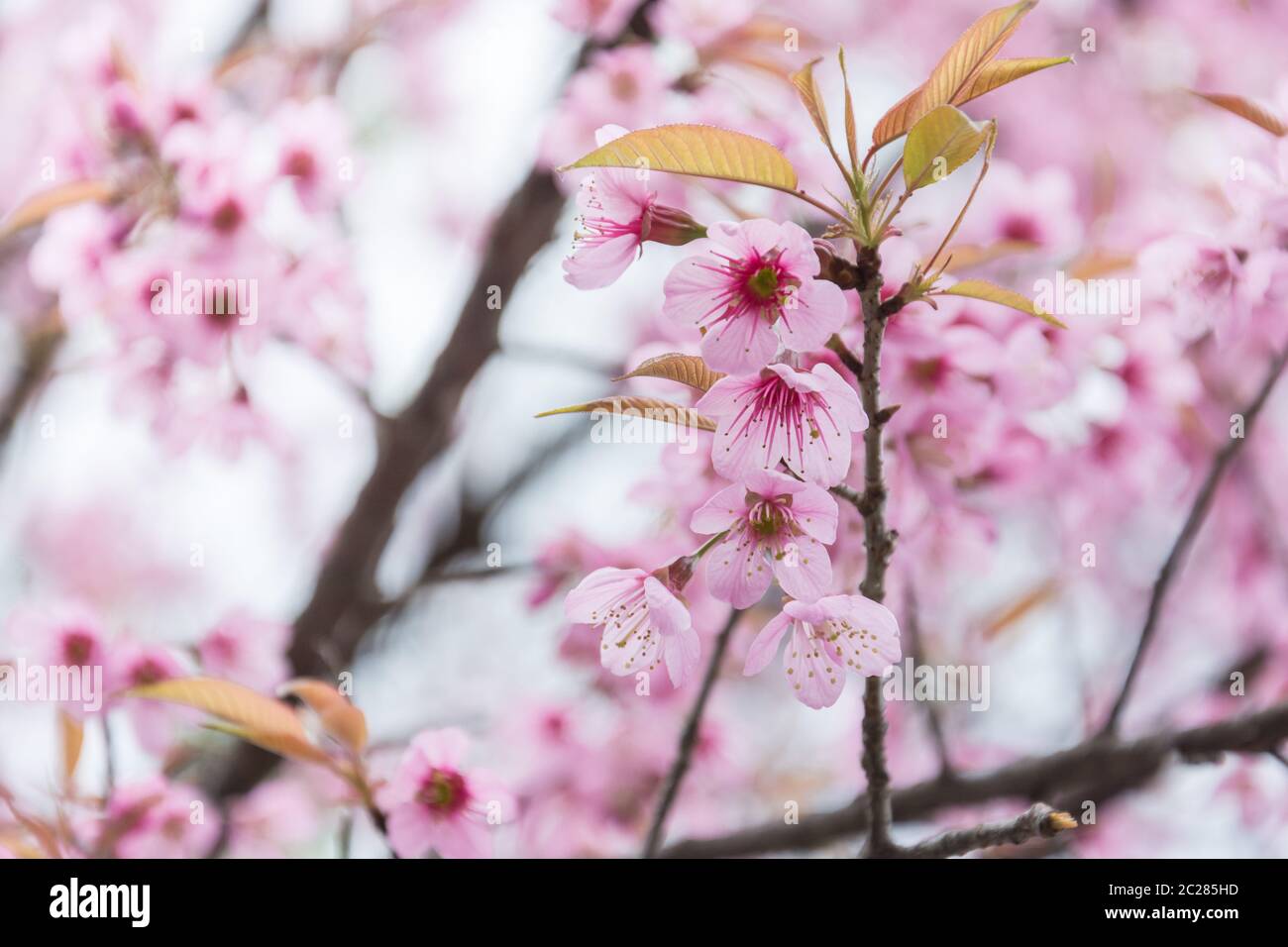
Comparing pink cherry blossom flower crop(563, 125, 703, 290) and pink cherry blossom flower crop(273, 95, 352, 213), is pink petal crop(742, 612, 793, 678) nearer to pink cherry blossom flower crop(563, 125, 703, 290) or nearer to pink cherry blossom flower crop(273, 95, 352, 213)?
pink cherry blossom flower crop(563, 125, 703, 290)

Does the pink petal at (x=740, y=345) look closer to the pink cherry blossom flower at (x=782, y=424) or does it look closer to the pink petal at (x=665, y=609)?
the pink cherry blossom flower at (x=782, y=424)

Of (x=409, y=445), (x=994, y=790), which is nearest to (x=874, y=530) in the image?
(x=994, y=790)

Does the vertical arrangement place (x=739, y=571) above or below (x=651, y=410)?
below

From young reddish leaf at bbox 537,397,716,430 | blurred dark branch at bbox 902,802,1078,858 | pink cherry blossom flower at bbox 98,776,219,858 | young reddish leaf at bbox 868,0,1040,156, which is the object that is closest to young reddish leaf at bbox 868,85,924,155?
young reddish leaf at bbox 868,0,1040,156

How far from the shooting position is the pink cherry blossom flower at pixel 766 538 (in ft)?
2.08

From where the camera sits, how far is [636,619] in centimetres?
76

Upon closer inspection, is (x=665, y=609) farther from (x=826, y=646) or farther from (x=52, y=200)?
(x=52, y=200)

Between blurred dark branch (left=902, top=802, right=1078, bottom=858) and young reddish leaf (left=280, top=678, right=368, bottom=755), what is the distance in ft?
1.56

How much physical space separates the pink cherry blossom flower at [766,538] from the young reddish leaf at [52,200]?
3.16 feet

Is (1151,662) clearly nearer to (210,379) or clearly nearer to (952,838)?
(952,838)

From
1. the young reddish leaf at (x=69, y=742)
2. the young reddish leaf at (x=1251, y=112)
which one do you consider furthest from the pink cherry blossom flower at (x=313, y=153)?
the young reddish leaf at (x=1251, y=112)

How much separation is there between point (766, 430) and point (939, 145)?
0.20 meters
